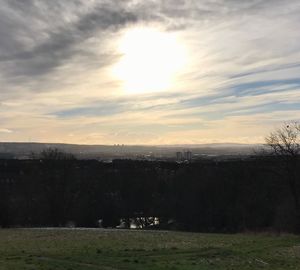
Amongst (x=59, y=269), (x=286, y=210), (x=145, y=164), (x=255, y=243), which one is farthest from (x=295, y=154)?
(x=145, y=164)

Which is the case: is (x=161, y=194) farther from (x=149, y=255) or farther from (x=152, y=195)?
(x=149, y=255)

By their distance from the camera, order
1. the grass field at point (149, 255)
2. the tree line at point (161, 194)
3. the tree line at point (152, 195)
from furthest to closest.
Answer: the tree line at point (152, 195), the tree line at point (161, 194), the grass field at point (149, 255)

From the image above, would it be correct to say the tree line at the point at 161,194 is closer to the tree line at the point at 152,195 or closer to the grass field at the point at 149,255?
the tree line at the point at 152,195

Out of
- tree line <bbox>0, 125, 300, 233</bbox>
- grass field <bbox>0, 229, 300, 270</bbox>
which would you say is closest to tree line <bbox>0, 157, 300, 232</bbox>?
tree line <bbox>0, 125, 300, 233</bbox>

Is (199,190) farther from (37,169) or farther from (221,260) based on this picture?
(221,260)

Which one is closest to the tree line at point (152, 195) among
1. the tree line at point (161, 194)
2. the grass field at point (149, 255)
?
the tree line at point (161, 194)

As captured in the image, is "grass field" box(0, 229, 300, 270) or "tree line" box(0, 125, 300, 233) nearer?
"grass field" box(0, 229, 300, 270)

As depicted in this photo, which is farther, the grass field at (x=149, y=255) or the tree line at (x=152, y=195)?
the tree line at (x=152, y=195)

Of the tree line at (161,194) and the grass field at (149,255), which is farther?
the tree line at (161,194)

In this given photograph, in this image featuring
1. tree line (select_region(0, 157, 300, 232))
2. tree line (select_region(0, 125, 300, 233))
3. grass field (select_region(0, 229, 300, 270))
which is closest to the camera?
grass field (select_region(0, 229, 300, 270))

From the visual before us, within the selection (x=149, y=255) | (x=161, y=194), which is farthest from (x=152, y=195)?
(x=149, y=255)

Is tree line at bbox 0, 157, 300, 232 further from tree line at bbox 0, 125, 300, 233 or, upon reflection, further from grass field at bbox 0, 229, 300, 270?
grass field at bbox 0, 229, 300, 270

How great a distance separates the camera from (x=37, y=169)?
7369 centimetres

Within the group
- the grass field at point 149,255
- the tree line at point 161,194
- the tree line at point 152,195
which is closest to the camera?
the grass field at point 149,255
